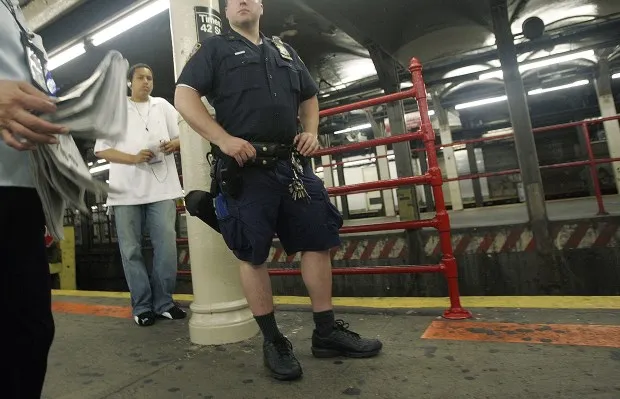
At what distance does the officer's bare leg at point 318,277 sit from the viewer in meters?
1.61

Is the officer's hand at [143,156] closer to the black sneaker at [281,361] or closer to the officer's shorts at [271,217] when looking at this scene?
the officer's shorts at [271,217]

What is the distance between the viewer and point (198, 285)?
2.01 metres

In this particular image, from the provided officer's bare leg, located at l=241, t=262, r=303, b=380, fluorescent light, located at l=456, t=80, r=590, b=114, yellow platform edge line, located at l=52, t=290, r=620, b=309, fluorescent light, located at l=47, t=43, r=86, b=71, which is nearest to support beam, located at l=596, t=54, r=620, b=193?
fluorescent light, located at l=456, t=80, r=590, b=114

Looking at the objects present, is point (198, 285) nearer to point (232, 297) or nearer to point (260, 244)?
point (232, 297)

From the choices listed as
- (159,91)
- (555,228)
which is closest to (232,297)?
(555,228)

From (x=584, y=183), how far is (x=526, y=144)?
6900mm

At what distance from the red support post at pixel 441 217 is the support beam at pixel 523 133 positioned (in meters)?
2.99

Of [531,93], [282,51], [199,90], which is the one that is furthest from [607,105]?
[199,90]

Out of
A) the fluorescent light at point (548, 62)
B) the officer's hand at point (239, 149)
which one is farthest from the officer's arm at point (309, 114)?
the fluorescent light at point (548, 62)

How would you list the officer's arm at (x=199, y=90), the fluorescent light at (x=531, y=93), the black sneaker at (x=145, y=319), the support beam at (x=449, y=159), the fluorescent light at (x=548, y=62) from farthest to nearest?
the fluorescent light at (x=531, y=93)
the support beam at (x=449, y=159)
the fluorescent light at (x=548, y=62)
the black sneaker at (x=145, y=319)
the officer's arm at (x=199, y=90)

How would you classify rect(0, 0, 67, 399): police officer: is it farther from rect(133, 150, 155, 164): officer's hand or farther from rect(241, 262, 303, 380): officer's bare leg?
rect(133, 150, 155, 164): officer's hand

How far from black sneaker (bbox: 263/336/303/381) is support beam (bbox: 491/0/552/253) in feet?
13.2

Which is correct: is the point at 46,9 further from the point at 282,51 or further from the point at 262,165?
the point at 262,165

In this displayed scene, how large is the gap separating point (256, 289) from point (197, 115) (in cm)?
74
